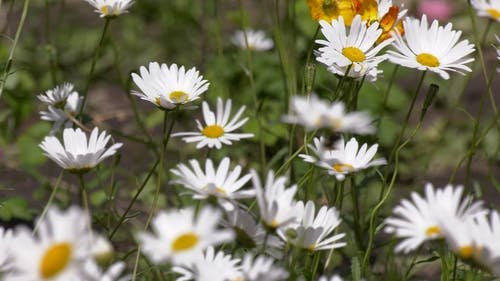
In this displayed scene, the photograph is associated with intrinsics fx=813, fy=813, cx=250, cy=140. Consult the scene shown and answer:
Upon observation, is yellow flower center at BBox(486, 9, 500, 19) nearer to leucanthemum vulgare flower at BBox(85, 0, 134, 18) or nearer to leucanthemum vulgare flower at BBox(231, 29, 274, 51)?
leucanthemum vulgare flower at BBox(85, 0, 134, 18)

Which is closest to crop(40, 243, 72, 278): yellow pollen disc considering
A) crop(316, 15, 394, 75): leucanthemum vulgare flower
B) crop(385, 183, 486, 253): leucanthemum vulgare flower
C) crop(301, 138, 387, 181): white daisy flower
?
crop(385, 183, 486, 253): leucanthemum vulgare flower

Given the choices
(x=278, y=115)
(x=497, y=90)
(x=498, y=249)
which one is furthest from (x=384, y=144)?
(x=498, y=249)

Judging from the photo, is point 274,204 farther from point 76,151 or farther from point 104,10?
point 104,10

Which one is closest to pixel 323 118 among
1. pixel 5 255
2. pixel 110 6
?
pixel 5 255

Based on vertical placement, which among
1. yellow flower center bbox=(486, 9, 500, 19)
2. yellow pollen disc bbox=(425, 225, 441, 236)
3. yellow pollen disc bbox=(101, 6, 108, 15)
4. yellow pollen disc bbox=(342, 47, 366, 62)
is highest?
yellow flower center bbox=(486, 9, 500, 19)

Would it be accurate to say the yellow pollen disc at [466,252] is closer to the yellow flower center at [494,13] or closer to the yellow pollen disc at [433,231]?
the yellow pollen disc at [433,231]

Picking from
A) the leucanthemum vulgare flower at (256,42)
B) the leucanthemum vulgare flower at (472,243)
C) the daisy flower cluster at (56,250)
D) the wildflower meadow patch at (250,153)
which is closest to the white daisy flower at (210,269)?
the wildflower meadow patch at (250,153)

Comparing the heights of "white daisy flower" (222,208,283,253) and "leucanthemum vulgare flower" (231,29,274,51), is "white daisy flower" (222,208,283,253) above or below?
above

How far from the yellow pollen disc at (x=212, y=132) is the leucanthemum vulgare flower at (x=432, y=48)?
29 cm

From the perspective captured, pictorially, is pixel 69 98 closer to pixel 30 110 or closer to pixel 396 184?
pixel 30 110

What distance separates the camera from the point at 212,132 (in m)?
1.27

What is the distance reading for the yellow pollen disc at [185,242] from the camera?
74cm

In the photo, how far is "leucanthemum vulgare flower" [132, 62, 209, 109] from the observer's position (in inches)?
48.1

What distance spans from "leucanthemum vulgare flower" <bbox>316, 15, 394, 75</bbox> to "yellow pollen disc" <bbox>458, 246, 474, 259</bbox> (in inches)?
17.4
